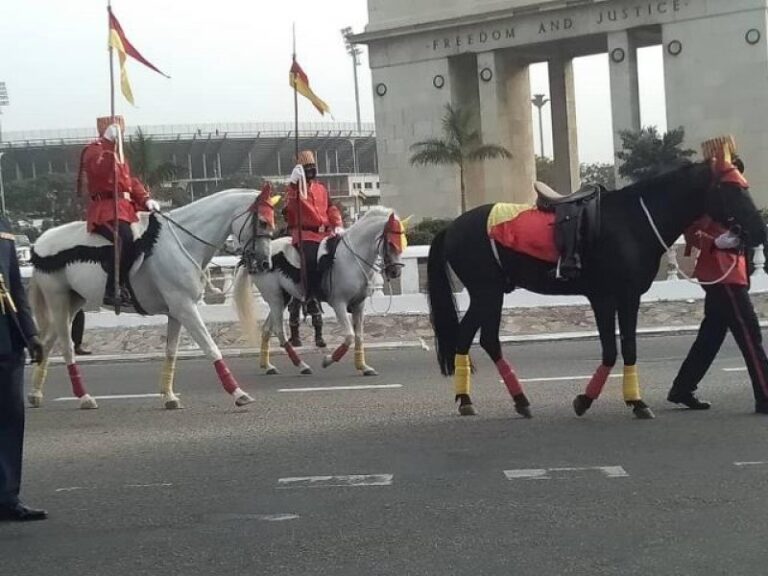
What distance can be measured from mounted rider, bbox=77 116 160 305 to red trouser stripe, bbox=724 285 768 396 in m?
5.15

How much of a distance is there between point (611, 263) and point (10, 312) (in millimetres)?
4332

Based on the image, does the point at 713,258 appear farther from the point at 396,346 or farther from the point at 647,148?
the point at 647,148

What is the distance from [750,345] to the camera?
25.6 ft

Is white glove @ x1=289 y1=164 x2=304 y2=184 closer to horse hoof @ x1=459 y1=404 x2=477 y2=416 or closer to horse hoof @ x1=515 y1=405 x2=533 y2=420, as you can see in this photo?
horse hoof @ x1=459 y1=404 x2=477 y2=416

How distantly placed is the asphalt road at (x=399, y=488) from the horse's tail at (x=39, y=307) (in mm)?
1058

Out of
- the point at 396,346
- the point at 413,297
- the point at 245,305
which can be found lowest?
the point at 396,346

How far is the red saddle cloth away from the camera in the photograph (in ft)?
25.3

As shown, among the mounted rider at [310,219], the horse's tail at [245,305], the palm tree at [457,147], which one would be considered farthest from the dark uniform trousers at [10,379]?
the palm tree at [457,147]

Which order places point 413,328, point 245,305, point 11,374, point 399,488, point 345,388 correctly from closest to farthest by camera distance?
1. point 11,374
2. point 399,488
3. point 345,388
4. point 245,305
5. point 413,328

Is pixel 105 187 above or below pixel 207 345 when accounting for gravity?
above

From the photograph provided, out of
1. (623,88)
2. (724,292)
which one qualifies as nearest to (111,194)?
(724,292)

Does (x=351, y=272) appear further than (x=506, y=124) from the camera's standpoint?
No

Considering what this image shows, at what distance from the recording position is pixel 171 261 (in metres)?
9.13

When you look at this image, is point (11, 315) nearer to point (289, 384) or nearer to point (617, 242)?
point (617, 242)
